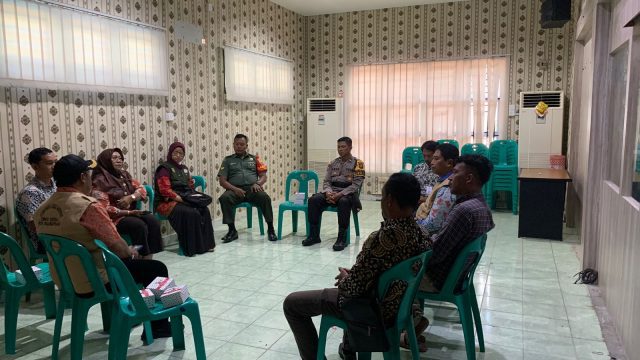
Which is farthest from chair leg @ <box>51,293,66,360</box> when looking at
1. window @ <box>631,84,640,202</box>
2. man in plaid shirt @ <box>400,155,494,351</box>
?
window @ <box>631,84,640,202</box>

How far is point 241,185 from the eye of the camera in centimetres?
553

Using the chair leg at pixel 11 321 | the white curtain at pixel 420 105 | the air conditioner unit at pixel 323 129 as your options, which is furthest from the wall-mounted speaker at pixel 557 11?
the chair leg at pixel 11 321

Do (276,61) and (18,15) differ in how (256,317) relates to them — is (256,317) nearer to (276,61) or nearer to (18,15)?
(18,15)

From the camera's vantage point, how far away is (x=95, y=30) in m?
4.37

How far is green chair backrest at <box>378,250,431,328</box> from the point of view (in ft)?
6.38

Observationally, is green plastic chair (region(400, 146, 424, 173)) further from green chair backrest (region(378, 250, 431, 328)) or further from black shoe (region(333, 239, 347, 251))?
green chair backrest (region(378, 250, 431, 328))

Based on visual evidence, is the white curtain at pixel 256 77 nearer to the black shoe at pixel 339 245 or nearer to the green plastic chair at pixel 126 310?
the black shoe at pixel 339 245

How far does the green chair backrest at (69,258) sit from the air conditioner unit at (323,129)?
5.67 meters

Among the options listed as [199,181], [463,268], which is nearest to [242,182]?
[199,181]

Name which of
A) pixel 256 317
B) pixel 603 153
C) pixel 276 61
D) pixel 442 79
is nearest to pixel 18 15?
pixel 256 317

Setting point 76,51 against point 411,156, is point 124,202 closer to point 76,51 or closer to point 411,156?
point 76,51

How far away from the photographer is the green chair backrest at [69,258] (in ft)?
7.63

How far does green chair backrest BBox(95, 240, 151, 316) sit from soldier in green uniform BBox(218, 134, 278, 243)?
115 inches

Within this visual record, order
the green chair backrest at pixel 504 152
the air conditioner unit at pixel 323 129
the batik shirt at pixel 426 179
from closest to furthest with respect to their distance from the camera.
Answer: the batik shirt at pixel 426 179
the green chair backrest at pixel 504 152
the air conditioner unit at pixel 323 129
